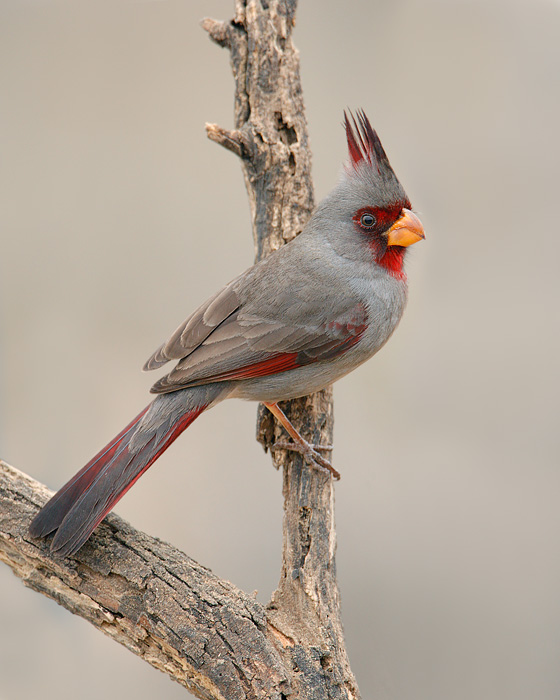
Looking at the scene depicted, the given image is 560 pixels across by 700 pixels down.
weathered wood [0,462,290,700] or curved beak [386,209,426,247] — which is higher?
curved beak [386,209,426,247]

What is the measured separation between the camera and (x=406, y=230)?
9.14ft

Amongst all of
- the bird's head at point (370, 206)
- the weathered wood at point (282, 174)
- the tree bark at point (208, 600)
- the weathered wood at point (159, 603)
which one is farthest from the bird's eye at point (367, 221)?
the weathered wood at point (159, 603)

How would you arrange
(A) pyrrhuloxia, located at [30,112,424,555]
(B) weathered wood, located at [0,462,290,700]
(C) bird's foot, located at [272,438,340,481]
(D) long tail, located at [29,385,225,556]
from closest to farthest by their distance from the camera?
1. (B) weathered wood, located at [0,462,290,700]
2. (D) long tail, located at [29,385,225,556]
3. (A) pyrrhuloxia, located at [30,112,424,555]
4. (C) bird's foot, located at [272,438,340,481]

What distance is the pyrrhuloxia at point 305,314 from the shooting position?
2.57 meters

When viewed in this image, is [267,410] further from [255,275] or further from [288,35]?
[288,35]

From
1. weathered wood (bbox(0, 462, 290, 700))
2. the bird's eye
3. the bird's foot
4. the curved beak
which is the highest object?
the curved beak

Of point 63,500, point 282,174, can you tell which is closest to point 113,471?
point 63,500

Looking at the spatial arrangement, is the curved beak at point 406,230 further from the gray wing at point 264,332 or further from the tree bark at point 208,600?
the tree bark at point 208,600

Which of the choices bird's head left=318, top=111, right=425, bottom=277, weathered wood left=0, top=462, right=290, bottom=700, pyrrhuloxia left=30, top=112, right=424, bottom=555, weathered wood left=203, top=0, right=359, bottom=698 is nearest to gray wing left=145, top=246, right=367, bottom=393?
pyrrhuloxia left=30, top=112, right=424, bottom=555

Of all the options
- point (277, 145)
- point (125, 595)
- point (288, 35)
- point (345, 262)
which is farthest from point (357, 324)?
point (288, 35)

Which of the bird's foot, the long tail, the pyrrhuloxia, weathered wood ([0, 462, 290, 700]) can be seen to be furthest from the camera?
the bird's foot

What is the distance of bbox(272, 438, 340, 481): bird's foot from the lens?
2738mm

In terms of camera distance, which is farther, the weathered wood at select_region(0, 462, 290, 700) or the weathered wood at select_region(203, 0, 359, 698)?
the weathered wood at select_region(203, 0, 359, 698)

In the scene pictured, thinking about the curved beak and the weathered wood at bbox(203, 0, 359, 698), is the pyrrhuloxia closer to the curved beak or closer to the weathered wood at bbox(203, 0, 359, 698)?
the curved beak
